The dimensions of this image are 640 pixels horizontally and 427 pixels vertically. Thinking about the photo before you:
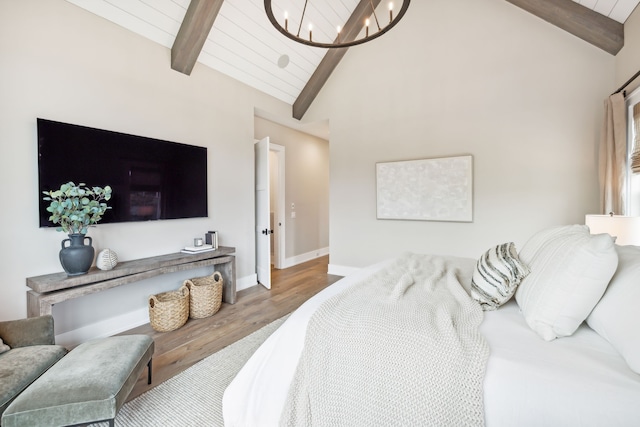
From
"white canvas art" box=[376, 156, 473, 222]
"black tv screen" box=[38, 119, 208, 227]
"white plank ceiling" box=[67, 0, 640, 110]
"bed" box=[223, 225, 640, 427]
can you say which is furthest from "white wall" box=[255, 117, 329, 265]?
"bed" box=[223, 225, 640, 427]

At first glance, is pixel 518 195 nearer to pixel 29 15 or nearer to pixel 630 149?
pixel 630 149

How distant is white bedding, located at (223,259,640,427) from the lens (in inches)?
31.4

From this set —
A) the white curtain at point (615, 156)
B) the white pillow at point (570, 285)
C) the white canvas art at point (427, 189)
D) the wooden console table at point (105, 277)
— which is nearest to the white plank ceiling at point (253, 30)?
the white curtain at point (615, 156)

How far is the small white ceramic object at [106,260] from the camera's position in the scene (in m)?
2.32

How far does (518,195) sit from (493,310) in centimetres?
262

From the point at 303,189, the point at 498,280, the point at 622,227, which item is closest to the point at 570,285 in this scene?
the point at 498,280

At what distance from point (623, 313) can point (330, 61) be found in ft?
Answer: 14.6

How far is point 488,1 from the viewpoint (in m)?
3.44

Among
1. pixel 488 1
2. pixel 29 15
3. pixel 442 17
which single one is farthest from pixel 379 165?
pixel 29 15

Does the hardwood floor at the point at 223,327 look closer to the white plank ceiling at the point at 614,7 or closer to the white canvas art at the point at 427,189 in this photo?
the white canvas art at the point at 427,189

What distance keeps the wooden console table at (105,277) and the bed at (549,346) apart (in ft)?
5.22

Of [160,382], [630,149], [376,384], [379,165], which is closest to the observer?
[376,384]

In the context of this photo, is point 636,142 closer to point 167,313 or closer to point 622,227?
point 622,227

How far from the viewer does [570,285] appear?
109 centimetres
